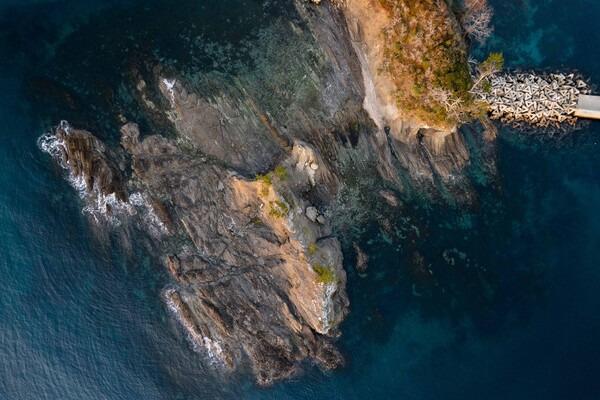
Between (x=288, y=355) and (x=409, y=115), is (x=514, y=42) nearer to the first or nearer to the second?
(x=409, y=115)

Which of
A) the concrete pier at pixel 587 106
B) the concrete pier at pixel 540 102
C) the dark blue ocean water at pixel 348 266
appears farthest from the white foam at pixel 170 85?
the concrete pier at pixel 587 106

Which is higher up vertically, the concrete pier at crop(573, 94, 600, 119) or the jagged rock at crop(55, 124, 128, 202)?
the jagged rock at crop(55, 124, 128, 202)

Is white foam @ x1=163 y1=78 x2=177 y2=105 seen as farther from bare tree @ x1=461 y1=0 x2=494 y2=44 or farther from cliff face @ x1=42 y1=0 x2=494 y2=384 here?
bare tree @ x1=461 y1=0 x2=494 y2=44

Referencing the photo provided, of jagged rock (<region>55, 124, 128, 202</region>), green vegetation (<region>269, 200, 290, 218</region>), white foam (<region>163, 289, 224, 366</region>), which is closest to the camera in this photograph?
green vegetation (<region>269, 200, 290, 218</region>)

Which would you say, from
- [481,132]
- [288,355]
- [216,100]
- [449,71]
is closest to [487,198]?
[481,132]

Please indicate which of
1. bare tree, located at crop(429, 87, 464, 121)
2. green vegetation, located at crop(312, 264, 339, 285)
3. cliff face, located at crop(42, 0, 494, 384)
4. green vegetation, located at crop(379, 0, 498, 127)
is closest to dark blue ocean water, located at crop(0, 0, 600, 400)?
cliff face, located at crop(42, 0, 494, 384)

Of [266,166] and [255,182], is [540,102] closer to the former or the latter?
[266,166]

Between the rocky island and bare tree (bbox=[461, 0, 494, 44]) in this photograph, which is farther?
bare tree (bbox=[461, 0, 494, 44])

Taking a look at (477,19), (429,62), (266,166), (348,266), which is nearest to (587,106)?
(477,19)
